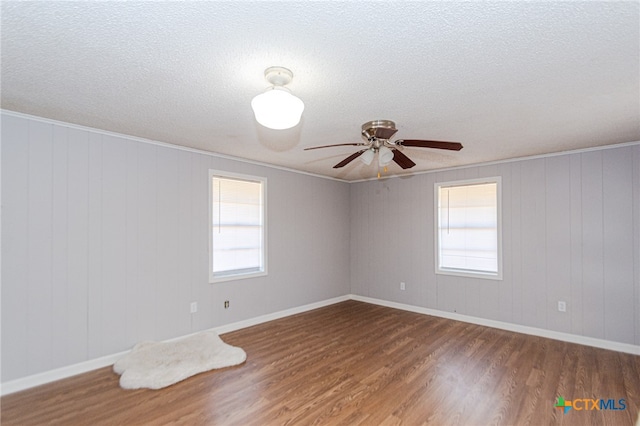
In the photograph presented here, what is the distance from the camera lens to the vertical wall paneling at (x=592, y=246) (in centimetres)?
403

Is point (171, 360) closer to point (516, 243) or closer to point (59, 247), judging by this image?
point (59, 247)

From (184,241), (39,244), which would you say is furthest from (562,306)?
(39,244)

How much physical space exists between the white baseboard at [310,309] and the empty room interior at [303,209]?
0.02m

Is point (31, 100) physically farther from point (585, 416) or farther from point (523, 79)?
point (585, 416)

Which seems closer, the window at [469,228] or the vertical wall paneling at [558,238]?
the vertical wall paneling at [558,238]

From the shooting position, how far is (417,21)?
1631 mm

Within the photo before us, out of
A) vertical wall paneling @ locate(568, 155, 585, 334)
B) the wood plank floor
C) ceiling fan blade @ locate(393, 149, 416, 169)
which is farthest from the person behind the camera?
vertical wall paneling @ locate(568, 155, 585, 334)

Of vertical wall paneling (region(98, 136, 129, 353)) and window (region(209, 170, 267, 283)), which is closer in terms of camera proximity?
vertical wall paneling (region(98, 136, 129, 353))

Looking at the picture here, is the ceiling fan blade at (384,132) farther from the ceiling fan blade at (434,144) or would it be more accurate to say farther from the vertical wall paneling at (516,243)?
the vertical wall paneling at (516,243)

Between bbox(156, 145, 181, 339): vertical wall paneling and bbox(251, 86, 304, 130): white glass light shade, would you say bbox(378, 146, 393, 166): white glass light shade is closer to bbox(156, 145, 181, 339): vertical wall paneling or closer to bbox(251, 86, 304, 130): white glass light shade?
bbox(251, 86, 304, 130): white glass light shade

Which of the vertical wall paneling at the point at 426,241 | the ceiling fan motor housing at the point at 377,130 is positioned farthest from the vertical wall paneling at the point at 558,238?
the ceiling fan motor housing at the point at 377,130

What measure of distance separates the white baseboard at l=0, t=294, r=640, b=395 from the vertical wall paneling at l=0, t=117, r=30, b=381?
0.12 meters

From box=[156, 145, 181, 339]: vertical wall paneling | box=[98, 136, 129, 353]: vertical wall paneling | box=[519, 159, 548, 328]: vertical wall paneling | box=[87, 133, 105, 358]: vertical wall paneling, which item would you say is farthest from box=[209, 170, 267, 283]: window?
box=[519, 159, 548, 328]: vertical wall paneling

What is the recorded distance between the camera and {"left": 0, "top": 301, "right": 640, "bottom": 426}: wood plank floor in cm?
251
